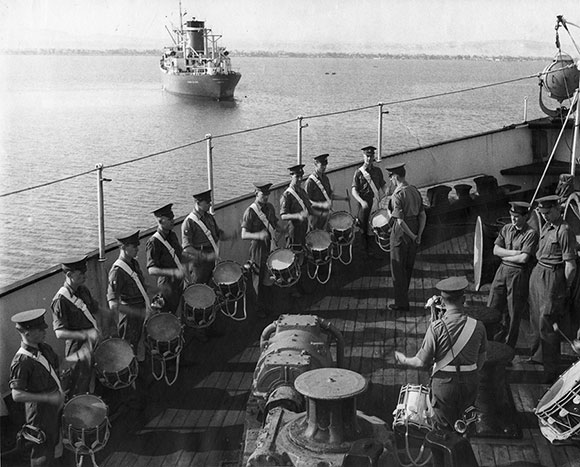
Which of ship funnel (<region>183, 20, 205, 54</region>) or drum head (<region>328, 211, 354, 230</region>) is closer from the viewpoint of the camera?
drum head (<region>328, 211, 354, 230</region>)

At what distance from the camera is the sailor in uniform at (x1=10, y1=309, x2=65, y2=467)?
533cm

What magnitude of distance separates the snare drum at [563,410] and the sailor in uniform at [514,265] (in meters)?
1.98

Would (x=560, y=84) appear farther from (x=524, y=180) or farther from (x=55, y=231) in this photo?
(x=55, y=231)

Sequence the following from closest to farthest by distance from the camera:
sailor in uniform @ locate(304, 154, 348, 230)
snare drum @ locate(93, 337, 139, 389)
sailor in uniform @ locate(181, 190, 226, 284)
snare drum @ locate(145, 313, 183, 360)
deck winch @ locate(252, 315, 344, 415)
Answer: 1. deck winch @ locate(252, 315, 344, 415)
2. snare drum @ locate(93, 337, 139, 389)
3. snare drum @ locate(145, 313, 183, 360)
4. sailor in uniform @ locate(181, 190, 226, 284)
5. sailor in uniform @ locate(304, 154, 348, 230)

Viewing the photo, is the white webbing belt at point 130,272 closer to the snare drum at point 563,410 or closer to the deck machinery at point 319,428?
the deck machinery at point 319,428

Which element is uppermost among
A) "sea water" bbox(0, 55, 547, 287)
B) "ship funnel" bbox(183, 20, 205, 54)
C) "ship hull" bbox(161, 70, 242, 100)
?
"ship funnel" bbox(183, 20, 205, 54)

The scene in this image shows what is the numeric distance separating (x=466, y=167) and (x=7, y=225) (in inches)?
715

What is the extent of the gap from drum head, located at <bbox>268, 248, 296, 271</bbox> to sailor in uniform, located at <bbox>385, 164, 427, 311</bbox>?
1.22 metres

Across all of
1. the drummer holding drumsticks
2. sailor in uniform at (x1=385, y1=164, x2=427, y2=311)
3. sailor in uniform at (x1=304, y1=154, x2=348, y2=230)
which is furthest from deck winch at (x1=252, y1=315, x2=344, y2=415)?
sailor in uniform at (x1=304, y1=154, x2=348, y2=230)

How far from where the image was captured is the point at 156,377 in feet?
22.0

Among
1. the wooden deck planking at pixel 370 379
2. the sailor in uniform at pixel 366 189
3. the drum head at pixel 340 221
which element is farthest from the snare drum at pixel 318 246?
the sailor in uniform at pixel 366 189

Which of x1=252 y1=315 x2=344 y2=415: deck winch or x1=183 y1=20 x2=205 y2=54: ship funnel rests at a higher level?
x1=183 y1=20 x2=205 y2=54: ship funnel

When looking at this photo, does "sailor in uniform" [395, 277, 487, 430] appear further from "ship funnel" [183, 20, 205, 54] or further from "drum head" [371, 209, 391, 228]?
"ship funnel" [183, 20, 205, 54]

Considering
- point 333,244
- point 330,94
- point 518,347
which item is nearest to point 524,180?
point 333,244
